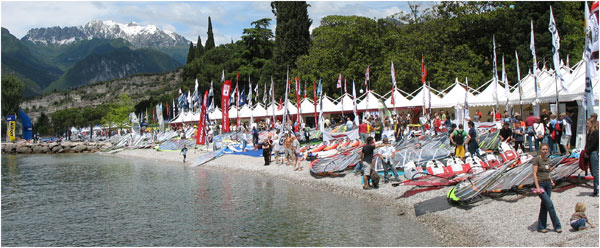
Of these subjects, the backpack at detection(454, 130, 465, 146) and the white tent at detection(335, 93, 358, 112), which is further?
the white tent at detection(335, 93, 358, 112)

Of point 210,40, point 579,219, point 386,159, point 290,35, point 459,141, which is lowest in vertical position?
point 579,219

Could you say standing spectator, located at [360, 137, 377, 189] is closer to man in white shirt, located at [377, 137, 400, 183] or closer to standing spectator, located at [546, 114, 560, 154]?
man in white shirt, located at [377, 137, 400, 183]

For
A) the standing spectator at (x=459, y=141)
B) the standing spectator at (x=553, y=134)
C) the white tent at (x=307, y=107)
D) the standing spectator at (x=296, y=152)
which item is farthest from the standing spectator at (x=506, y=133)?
the white tent at (x=307, y=107)

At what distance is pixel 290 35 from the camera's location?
206ft

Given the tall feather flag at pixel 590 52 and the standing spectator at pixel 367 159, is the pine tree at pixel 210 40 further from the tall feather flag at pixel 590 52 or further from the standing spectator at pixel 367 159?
the tall feather flag at pixel 590 52

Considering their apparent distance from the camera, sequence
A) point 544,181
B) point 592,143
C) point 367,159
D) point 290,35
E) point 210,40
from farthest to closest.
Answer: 1. point 210,40
2. point 290,35
3. point 367,159
4. point 592,143
5. point 544,181

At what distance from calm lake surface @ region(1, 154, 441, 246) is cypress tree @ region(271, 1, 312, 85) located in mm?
39073

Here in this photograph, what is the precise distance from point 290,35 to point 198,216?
4907 centimetres

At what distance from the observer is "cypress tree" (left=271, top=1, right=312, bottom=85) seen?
62.4 m

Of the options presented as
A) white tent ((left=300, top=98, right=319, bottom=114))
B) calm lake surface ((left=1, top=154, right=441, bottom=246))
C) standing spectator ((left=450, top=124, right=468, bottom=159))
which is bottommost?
calm lake surface ((left=1, top=154, right=441, bottom=246))

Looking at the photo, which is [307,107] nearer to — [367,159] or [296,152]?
[296,152]

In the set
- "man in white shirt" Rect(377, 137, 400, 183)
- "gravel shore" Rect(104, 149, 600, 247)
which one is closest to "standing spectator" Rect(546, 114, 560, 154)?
"gravel shore" Rect(104, 149, 600, 247)

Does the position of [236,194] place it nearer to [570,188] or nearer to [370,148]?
[370,148]

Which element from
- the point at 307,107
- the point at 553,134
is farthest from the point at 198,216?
the point at 307,107
